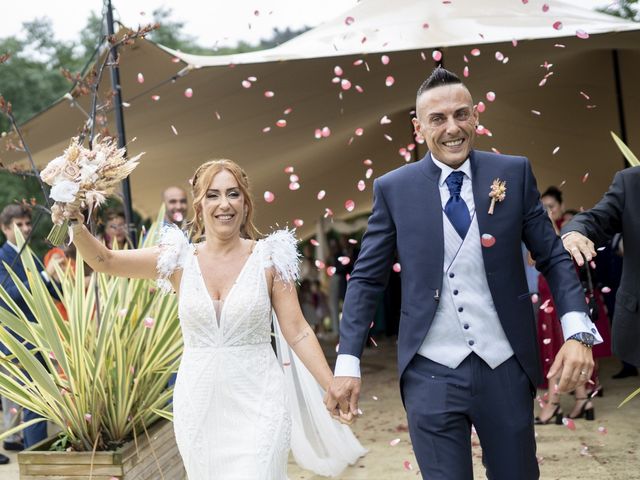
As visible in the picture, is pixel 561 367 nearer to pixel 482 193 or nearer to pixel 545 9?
pixel 482 193

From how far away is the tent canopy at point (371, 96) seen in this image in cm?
678

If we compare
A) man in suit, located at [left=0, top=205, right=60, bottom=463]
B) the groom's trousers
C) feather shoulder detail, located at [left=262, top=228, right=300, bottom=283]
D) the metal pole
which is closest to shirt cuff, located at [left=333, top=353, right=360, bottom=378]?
the groom's trousers

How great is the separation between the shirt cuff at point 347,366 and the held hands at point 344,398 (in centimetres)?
1

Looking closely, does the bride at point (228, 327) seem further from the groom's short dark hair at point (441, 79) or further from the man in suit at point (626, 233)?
the man in suit at point (626, 233)

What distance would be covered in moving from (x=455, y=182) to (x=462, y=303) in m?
0.45

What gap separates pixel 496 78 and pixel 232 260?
609 centimetres

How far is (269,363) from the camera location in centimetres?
347

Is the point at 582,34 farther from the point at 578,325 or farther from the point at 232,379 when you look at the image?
the point at 232,379

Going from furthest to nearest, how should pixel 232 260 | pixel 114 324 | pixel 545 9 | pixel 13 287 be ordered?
pixel 545 9 < pixel 13 287 < pixel 114 324 < pixel 232 260

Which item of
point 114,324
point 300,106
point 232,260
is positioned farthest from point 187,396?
point 300,106

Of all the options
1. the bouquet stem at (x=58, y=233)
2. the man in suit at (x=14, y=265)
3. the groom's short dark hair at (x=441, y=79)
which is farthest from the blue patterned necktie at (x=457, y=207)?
the man in suit at (x=14, y=265)

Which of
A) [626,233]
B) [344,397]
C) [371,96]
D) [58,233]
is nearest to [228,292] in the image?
[58,233]

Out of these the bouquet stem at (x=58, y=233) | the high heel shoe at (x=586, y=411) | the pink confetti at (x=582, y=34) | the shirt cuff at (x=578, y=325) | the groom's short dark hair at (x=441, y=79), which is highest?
the pink confetti at (x=582, y=34)

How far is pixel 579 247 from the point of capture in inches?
120
